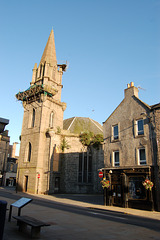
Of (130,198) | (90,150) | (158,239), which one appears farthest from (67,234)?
(90,150)

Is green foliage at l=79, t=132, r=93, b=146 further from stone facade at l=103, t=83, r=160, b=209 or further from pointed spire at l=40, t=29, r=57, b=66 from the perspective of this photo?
pointed spire at l=40, t=29, r=57, b=66

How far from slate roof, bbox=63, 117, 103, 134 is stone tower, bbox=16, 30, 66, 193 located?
15.5 ft

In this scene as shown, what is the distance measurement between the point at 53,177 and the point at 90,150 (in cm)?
909

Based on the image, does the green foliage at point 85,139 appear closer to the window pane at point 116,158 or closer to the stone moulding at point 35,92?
the stone moulding at point 35,92

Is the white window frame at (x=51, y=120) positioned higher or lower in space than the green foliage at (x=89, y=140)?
higher

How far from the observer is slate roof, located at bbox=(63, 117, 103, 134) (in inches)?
1672

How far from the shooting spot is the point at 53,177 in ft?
105

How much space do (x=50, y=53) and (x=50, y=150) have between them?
22.1m

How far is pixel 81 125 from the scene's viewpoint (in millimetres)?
43938

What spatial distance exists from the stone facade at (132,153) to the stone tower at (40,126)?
13813 millimetres

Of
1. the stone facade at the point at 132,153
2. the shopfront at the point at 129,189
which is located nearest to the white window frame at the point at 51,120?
the stone facade at the point at 132,153

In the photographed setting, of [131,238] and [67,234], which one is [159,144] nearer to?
[131,238]

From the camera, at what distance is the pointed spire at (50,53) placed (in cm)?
4152

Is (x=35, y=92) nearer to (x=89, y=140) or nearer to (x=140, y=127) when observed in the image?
(x=89, y=140)
